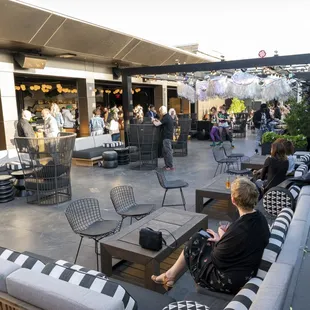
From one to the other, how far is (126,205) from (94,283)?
240 centimetres

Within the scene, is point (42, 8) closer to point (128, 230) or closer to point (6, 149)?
point (6, 149)

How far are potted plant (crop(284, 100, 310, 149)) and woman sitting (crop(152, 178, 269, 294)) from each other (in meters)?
5.93

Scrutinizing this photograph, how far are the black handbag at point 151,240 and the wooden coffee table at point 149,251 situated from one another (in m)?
0.04

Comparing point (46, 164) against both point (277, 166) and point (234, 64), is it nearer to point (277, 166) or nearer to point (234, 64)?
point (277, 166)

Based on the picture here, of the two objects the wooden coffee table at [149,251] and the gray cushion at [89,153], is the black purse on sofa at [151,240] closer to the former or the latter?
the wooden coffee table at [149,251]

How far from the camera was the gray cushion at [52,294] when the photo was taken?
148 cm

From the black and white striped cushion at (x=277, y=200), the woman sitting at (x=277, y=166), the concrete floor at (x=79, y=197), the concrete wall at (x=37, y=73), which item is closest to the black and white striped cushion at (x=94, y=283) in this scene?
the concrete floor at (x=79, y=197)

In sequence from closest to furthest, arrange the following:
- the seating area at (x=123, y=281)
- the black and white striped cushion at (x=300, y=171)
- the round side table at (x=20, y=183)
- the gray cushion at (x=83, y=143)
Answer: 1. the seating area at (x=123, y=281)
2. the black and white striped cushion at (x=300, y=171)
3. the round side table at (x=20, y=183)
4. the gray cushion at (x=83, y=143)

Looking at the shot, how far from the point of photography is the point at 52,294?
1.58 meters

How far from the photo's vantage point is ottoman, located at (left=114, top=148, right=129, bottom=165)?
29.1 ft

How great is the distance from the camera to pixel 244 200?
2.33 m

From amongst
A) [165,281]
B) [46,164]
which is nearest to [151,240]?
[165,281]

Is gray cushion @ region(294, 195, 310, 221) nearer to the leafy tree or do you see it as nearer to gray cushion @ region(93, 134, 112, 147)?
the leafy tree

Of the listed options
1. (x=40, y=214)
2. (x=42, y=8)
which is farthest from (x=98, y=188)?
(x=42, y=8)
